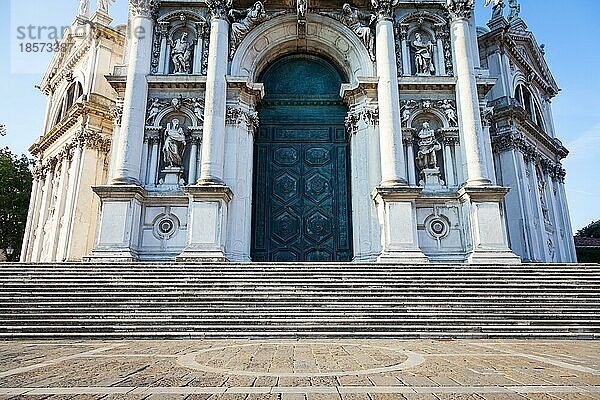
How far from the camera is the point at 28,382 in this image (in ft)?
12.5

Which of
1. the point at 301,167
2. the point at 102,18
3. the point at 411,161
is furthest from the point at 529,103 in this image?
the point at 102,18

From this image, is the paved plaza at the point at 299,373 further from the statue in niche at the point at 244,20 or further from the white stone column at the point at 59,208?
the white stone column at the point at 59,208

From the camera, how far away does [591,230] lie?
155 feet

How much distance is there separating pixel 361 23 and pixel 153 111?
28.2 ft

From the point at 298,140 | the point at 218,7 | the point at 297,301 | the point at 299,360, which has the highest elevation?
the point at 218,7

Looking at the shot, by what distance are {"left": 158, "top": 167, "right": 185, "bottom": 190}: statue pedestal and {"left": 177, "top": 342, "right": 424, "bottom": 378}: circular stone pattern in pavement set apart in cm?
967

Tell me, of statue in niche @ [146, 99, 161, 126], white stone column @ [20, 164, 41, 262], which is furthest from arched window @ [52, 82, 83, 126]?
statue in niche @ [146, 99, 161, 126]

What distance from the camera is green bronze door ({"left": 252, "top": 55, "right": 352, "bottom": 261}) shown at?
52.9ft

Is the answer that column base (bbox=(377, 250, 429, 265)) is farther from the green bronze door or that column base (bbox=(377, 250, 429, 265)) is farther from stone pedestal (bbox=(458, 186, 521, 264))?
the green bronze door

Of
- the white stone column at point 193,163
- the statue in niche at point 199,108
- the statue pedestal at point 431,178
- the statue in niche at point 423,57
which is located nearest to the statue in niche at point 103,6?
the statue in niche at point 199,108

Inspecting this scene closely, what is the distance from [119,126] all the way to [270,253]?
7.17 m

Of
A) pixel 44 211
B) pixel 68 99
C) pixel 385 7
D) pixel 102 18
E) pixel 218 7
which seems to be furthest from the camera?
pixel 68 99

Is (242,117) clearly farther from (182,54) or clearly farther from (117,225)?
(117,225)

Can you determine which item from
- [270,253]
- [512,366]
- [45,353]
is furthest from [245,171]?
[512,366]
